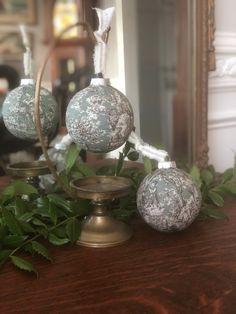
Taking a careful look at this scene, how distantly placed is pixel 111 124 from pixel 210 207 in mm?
270

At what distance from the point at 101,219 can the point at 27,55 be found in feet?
1.19

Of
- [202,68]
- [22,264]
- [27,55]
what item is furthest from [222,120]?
[22,264]

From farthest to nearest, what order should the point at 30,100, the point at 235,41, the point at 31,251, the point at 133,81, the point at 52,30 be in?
the point at 235,41
the point at 133,81
the point at 52,30
the point at 30,100
the point at 31,251

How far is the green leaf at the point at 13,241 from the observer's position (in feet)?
1.81

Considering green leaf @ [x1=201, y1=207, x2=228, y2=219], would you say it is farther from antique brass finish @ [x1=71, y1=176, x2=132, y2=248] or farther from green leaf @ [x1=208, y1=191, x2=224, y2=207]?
antique brass finish @ [x1=71, y1=176, x2=132, y2=248]

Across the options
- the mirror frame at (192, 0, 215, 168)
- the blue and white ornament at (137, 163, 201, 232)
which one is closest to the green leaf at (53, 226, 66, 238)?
the blue and white ornament at (137, 163, 201, 232)

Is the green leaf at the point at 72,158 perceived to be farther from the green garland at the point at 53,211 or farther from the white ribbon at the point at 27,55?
the white ribbon at the point at 27,55

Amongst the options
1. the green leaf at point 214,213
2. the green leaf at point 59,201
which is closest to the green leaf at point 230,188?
the green leaf at point 214,213

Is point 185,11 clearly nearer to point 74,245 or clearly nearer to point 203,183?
point 203,183

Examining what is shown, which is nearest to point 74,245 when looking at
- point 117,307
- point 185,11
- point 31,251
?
point 31,251

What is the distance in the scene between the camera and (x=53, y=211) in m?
0.60

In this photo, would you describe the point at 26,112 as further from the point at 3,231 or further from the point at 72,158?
Answer: the point at 3,231

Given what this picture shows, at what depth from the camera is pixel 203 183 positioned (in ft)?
2.54

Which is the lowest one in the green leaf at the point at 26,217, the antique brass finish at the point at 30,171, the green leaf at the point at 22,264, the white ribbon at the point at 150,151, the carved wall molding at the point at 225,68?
the green leaf at the point at 22,264
